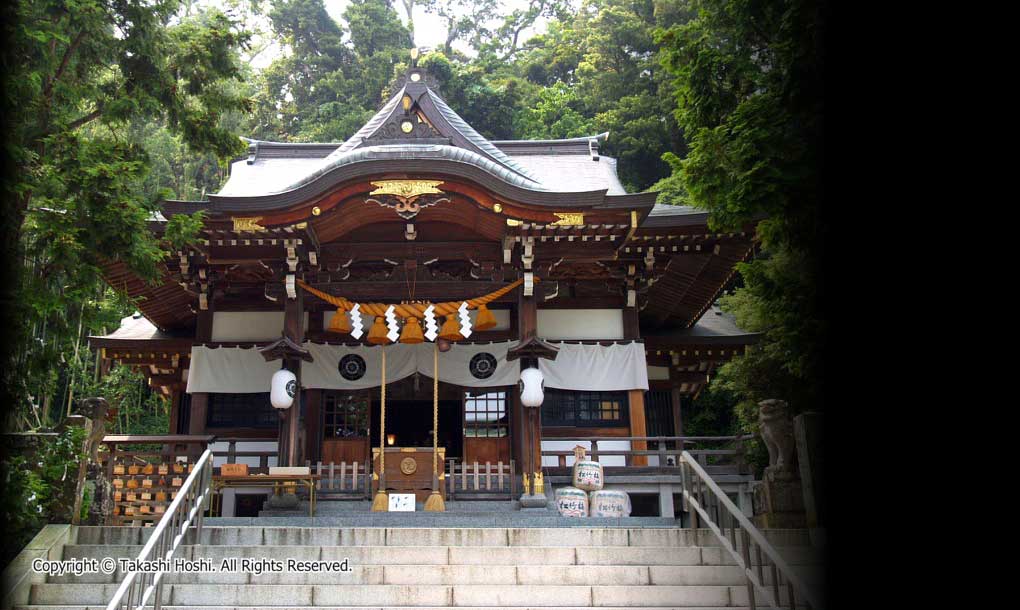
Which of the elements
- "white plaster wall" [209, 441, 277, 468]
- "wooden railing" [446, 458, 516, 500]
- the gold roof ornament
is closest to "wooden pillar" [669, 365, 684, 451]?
"wooden railing" [446, 458, 516, 500]

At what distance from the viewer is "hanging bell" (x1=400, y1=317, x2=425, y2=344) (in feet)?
35.3

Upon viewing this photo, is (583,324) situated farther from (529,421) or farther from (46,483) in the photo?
(46,483)

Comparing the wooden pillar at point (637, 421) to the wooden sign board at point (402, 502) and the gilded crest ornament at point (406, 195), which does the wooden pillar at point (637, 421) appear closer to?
the wooden sign board at point (402, 502)

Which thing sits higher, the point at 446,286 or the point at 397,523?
the point at 446,286

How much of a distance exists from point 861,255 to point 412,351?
903 cm

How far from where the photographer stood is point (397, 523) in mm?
9227

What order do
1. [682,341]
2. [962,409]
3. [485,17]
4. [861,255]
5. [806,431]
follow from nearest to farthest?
[962,409], [861,255], [806,431], [682,341], [485,17]

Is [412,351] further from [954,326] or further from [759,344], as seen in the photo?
[954,326]

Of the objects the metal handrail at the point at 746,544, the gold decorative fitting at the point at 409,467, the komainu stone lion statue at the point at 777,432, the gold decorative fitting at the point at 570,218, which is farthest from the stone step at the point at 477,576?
the gold decorative fitting at the point at 570,218

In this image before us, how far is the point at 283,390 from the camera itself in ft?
35.0

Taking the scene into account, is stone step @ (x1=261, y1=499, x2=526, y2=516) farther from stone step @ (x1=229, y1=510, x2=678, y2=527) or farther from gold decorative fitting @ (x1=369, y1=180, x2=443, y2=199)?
gold decorative fitting @ (x1=369, y1=180, x2=443, y2=199)

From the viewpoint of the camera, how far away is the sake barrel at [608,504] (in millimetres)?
9812

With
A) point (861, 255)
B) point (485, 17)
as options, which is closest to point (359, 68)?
point (485, 17)

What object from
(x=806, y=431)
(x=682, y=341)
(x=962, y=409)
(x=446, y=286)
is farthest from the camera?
(x=682, y=341)
